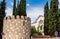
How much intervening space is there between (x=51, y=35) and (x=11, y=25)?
6213 mm

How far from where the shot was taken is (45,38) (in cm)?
2841

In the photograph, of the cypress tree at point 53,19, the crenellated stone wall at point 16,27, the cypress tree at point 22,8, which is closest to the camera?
the crenellated stone wall at point 16,27

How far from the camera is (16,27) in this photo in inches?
1067

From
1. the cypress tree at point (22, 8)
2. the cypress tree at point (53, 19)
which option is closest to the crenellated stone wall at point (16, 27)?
the cypress tree at point (53, 19)

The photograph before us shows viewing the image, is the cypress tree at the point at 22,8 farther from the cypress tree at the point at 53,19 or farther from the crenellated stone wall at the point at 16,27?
Answer: the crenellated stone wall at the point at 16,27

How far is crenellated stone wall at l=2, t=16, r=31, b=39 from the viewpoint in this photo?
2716 centimetres

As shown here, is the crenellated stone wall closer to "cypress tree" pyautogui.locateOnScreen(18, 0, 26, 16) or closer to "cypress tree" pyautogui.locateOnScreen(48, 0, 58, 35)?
"cypress tree" pyautogui.locateOnScreen(48, 0, 58, 35)

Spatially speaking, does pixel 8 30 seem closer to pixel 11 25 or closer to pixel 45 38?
pixel 11 25

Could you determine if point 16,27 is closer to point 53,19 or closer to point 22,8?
point 22,8

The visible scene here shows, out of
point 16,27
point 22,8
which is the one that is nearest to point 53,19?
point 22,8

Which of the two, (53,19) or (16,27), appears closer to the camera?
(16,27)

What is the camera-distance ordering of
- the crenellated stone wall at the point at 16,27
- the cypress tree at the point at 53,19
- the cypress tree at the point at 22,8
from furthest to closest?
1. the cypress tree at the point at 22,8
2. the cypress tree at the point at 53,19
3. the crenellated stone wall at the point at 16,27

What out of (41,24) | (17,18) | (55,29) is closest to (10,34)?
(17,18)

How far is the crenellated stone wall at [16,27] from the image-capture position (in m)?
27.2
